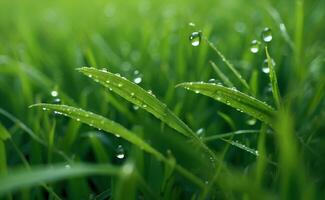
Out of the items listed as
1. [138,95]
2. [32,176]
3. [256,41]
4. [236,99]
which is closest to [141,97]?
[138,95]

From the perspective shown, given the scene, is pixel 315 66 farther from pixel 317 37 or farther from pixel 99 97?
pixel 99 97

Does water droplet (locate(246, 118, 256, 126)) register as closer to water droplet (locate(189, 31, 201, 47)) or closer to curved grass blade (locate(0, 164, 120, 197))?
water droplet (locate(189, 31, 201, 47))

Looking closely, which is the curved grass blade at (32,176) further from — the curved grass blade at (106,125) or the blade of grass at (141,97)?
the blade of grass at (141,97)

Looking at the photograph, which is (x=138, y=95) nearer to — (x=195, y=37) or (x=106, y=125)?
(x=106, y=125)

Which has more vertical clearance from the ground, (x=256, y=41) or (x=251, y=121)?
(x=256, y=41)

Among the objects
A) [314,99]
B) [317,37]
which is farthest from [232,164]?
[317,37]

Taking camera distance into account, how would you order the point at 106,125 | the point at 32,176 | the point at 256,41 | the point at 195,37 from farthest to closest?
the point at 256,41, the point at 195,37, the point at 106,125, the point at 32,176
